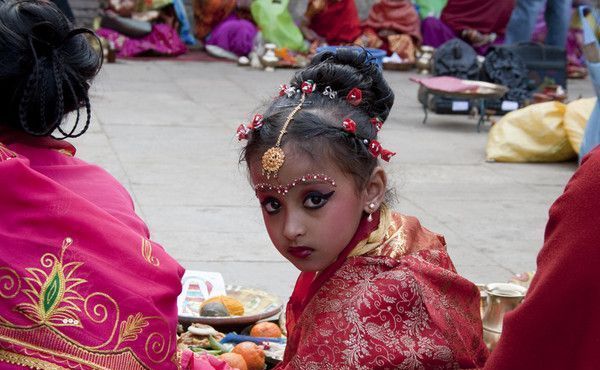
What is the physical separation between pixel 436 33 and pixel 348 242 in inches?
398

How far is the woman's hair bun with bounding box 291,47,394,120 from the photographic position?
2.47 meters

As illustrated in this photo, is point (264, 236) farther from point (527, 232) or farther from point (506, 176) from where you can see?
point (506, 176)

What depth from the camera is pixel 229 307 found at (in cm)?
346

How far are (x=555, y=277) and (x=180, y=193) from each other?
14.2 feet

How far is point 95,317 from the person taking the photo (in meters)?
2.12

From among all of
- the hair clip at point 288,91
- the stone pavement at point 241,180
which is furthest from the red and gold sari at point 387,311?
the stone pavement at point 241,180

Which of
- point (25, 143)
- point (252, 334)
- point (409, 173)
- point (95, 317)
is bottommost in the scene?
point (409, 173)

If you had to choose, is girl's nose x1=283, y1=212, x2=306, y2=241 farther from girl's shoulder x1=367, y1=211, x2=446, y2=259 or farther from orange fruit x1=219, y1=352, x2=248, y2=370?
orange fruit x1=219, y1=352, x2=248, y2=370

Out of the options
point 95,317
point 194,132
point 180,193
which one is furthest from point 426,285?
point 194,132

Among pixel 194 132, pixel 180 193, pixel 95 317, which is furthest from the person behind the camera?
pixel 194 132

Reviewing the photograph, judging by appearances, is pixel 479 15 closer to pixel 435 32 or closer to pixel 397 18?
pixel 435 32

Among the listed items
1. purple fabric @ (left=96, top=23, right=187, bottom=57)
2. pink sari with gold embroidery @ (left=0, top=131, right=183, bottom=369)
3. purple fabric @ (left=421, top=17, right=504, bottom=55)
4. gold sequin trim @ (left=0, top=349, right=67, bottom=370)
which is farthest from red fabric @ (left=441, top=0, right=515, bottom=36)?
gold sequin trim @ (left=0, top=349, right=67, bottom=370)

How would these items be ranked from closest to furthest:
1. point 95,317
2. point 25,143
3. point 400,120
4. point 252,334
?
point 95,317 → point 25,143 → point 252,334 → point 400,120

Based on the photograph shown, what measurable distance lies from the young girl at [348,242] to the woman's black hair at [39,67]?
0.39m
